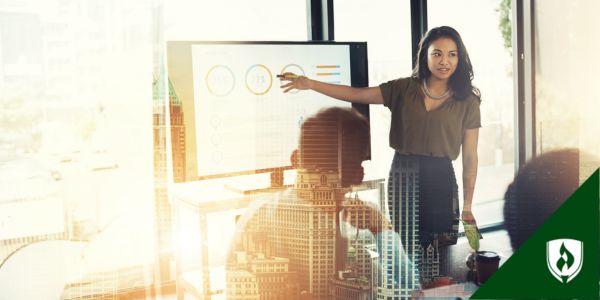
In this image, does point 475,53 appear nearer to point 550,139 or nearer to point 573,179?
point 550,139

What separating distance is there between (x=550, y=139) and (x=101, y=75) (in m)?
0.89

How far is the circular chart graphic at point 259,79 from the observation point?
3.17 feet

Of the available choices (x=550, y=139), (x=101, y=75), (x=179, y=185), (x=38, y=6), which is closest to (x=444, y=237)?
(x=550, y=139)

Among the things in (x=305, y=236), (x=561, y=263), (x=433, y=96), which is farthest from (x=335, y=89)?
(x=561, y=263)

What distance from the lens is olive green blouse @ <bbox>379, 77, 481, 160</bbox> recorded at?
923 mm

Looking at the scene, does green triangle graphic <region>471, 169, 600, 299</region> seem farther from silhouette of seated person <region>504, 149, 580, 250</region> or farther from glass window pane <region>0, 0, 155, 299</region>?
glass window pane <region>0, 0, 155, 299</region>

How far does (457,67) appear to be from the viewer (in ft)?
3.12

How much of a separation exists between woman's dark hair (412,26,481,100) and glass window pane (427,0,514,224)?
0.04 ft

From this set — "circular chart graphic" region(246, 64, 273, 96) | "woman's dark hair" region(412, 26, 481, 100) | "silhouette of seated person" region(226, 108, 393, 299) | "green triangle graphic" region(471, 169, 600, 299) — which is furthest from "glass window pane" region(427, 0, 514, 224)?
"circular chart graphic" region(246, 64, 273, 96)

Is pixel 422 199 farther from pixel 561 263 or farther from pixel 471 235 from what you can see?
pixel 561 263

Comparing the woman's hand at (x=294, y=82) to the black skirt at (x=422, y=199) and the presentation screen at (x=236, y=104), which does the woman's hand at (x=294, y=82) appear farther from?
the black skirt at (x=422, y=199)

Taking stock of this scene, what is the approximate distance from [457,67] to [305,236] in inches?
17.5

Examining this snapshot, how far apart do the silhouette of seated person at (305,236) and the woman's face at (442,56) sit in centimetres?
25

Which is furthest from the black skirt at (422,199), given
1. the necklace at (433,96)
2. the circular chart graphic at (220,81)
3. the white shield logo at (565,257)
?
the circular chart graphic at (220,81)
